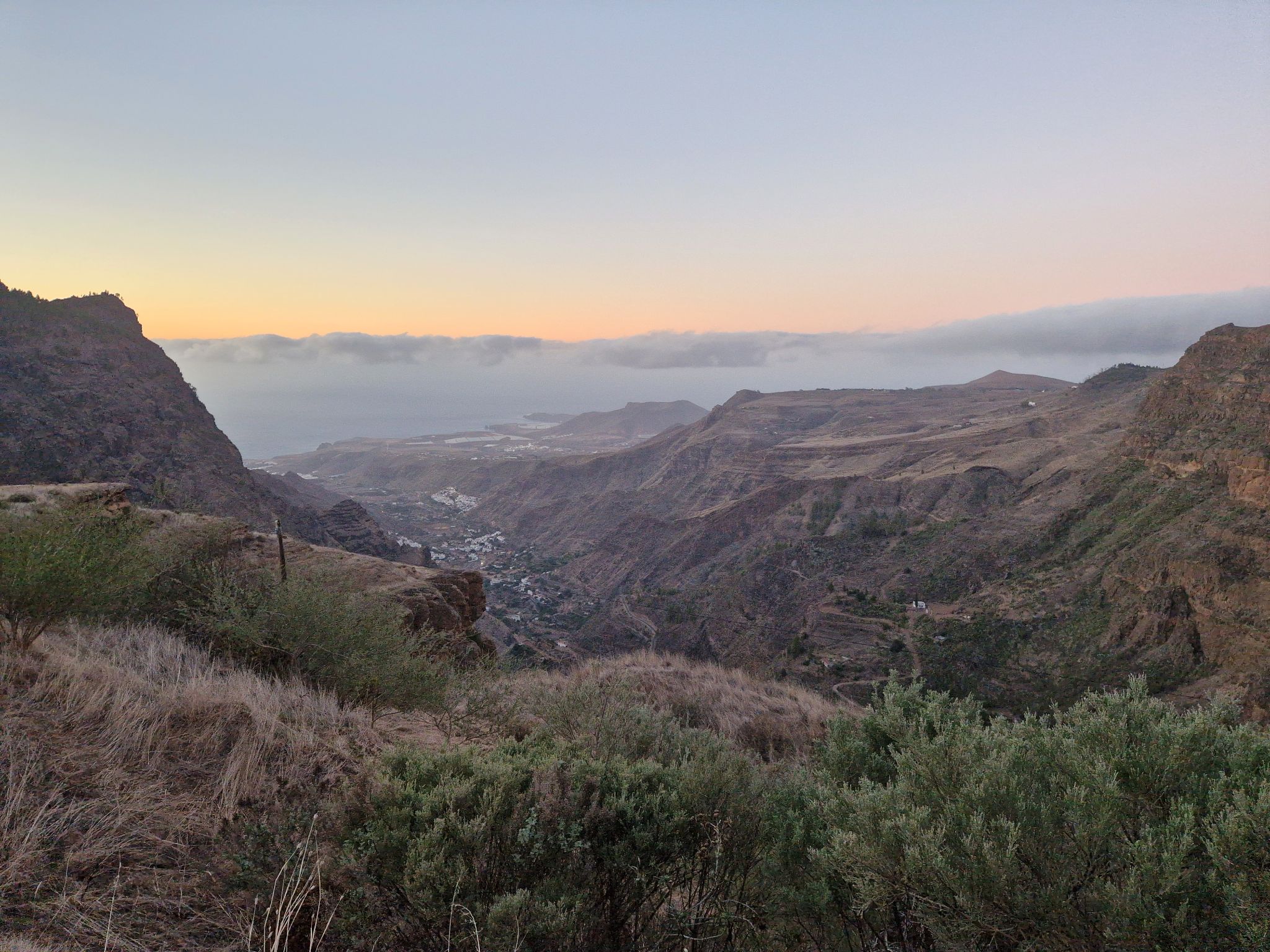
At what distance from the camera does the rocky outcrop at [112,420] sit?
3491cm

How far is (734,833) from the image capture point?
4.44 meters

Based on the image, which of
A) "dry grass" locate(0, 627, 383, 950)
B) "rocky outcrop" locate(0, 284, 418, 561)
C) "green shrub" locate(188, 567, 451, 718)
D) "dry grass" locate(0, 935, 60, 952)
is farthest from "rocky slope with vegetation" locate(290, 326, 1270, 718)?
"rocky outcrop" locate(0, 284, 418, 561)

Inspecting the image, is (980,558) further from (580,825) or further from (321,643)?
(580,825)

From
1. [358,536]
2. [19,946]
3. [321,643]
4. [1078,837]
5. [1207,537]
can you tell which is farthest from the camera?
[358,536]

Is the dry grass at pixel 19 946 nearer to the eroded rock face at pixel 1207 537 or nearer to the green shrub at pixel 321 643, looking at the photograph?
the green shrub at pixel 321 643

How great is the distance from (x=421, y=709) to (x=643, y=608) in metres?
40.5

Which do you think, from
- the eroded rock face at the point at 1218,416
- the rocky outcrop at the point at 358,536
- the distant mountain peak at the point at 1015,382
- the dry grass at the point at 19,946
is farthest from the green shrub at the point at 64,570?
the distant mountain peak at the point at 1015,382

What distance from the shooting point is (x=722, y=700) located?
13.3 m

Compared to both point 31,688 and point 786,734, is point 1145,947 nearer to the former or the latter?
point 31,688

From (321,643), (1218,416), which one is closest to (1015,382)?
(1218,416)

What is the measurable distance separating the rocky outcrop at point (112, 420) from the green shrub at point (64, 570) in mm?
33228

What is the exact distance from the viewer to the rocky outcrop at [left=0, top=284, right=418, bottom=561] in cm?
3491

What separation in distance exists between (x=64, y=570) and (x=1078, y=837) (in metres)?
9.16

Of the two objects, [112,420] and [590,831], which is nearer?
[590,831]
